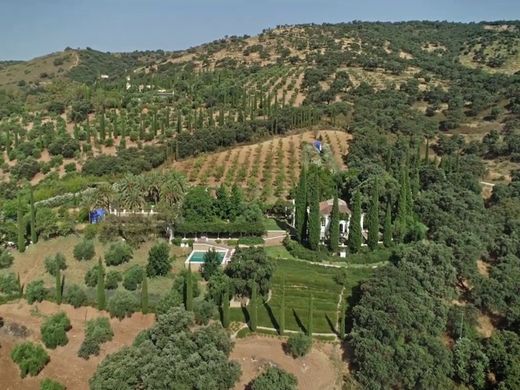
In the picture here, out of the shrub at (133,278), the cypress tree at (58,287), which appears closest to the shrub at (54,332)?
the cypress tree at (58,287)

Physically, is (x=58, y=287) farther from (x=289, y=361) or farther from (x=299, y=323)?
(x=289, y=361)

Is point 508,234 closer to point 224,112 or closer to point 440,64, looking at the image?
point 224,112

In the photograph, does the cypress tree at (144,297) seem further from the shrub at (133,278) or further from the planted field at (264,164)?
the planted field at (264,164)

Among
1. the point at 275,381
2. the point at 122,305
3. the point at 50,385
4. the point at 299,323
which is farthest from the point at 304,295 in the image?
the point at 50,385

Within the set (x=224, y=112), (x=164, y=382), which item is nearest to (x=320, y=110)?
(x=224, y=112)

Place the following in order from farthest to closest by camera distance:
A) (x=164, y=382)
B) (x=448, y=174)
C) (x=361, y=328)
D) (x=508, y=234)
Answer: (x=448, y=174)
(x=508, y=234)
(x=361, y=328)
(x=164, y=382)

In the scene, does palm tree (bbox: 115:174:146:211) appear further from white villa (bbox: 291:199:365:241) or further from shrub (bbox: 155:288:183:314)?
white villa (bbox: 291:199:365:241)
